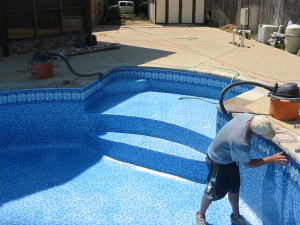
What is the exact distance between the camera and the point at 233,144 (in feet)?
11.7

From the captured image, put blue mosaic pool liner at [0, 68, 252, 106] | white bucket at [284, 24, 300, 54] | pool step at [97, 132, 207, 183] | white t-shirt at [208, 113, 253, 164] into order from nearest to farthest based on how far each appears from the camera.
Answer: white t-shirt at [208, 113, 253, 164], pool step at [97, 132, 207, 183], blue mosaic pool liner at [0, 68, 252, 106], white bucket at [284, 24, 300, 54]

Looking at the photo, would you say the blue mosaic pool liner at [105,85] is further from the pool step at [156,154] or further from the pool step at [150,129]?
the pool step at [156,154]

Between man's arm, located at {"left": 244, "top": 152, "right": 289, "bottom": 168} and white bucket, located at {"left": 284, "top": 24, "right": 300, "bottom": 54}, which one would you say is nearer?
man's arm, located at {"left": 244, "top": 152, "right": 289, "bottom": 168}

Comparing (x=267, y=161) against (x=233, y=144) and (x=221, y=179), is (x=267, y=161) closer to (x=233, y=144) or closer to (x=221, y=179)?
(x=233, y=144)

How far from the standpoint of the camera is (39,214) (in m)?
4.66

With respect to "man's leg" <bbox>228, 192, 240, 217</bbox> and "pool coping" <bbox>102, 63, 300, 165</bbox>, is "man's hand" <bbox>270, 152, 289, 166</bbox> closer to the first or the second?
"pool coping" <bbox>102, 63, 300, 165</bbox>

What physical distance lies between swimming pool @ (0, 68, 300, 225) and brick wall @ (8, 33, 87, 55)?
138 inches

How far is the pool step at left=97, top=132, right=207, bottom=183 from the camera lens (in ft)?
18.0

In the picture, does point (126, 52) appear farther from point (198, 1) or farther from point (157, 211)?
point (198, 1)

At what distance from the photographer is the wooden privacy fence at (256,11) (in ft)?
40.8

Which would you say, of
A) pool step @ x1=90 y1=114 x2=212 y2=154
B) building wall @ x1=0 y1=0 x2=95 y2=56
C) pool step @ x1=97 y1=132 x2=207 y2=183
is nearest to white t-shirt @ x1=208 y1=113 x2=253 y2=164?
pool step @ x1=97 y1=132 x2=207 y2=183

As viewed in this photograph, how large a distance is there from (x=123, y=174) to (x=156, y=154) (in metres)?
0.60

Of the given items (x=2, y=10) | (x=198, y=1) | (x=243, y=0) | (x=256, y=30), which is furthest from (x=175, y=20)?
(x=2, y=10)

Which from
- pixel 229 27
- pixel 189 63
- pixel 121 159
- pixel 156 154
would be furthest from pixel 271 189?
pixel 229 27
